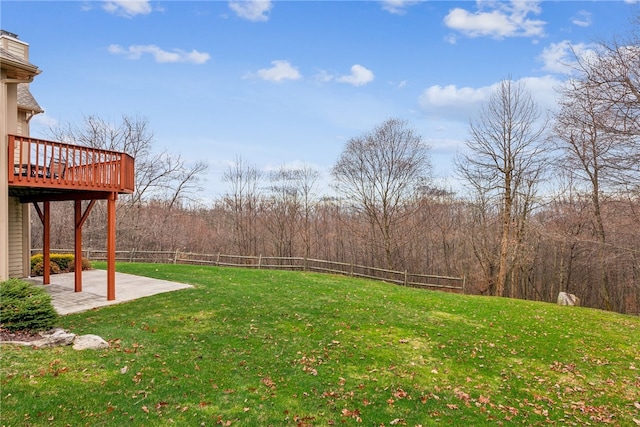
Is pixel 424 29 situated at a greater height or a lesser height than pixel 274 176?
greater

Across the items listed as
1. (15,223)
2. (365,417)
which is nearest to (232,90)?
(15,223)

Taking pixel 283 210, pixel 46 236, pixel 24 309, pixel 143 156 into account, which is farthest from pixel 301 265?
pixel 143 156

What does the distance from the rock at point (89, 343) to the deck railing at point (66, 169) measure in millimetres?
3999

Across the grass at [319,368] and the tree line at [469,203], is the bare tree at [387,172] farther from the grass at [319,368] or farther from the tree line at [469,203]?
the grass at [319,368]

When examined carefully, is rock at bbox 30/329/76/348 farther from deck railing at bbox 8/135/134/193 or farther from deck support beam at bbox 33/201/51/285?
deck support beam at bbox 33/201/51/285

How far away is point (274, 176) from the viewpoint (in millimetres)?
25344

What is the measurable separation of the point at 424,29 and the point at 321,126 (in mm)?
8680

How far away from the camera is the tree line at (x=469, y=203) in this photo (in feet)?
35.7

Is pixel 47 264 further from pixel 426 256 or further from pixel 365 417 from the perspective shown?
pixel 426 256

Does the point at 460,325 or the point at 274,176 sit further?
the point at 274,176

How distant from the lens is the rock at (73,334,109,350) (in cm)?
563

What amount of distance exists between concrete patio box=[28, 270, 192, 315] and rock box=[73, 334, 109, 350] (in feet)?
9.28

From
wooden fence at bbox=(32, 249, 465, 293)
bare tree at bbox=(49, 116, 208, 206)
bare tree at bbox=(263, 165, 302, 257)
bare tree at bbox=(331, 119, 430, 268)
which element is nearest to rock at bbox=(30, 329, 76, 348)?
wooden fence at bbox=(32, 249, 465, 293)

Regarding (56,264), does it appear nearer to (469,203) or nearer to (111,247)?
(111,247)
